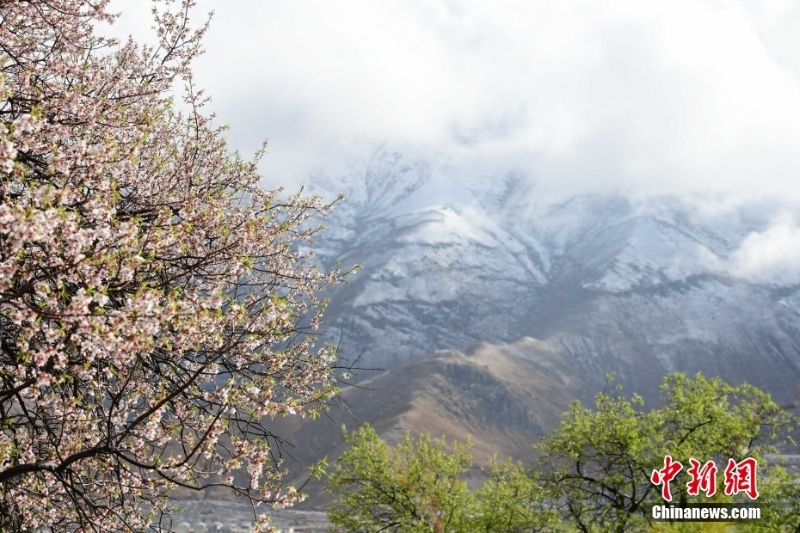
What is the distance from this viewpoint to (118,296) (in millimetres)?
6441

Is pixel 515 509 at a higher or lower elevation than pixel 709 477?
lower

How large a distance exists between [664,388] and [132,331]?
25.8 m

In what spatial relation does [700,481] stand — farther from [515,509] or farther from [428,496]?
[428,496]

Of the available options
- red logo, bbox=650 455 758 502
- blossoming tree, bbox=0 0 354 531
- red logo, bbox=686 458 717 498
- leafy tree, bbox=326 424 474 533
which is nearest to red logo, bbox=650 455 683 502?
red logo, bbox=650 455 758 502

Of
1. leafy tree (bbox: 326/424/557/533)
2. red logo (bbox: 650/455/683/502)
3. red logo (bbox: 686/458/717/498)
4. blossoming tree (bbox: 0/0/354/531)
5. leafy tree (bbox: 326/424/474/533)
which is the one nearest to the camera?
blossoming tree (bbox: 0/0/354/531)

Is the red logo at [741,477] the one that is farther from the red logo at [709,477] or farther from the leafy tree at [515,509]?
the leafy tree at [515,509]

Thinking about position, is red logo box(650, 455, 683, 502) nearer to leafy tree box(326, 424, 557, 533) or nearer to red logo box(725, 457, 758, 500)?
red logo box(725, 457, 758, 500)

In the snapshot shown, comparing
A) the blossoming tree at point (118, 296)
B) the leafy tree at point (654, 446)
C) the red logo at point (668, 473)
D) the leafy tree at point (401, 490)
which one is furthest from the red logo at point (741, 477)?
the blossoming tree at point (118, 296)

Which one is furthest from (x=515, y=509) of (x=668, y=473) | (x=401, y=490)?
(x=668, y=473)

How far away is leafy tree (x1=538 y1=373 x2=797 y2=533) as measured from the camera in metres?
21.6

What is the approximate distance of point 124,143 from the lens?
9039mm

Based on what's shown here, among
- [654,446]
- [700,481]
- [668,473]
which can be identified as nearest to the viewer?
[700,481]

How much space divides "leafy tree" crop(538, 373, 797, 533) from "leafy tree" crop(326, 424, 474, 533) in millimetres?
4350

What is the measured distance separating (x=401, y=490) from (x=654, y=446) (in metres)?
10.7
